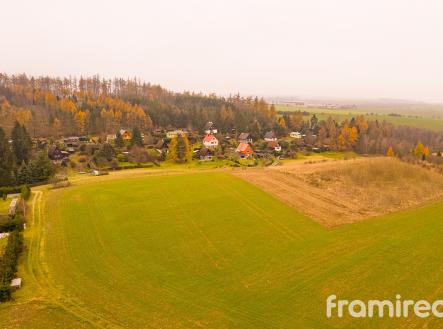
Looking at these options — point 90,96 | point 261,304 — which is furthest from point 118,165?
point 90,96

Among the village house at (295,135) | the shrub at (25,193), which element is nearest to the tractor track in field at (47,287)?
the shrub at (25,193)

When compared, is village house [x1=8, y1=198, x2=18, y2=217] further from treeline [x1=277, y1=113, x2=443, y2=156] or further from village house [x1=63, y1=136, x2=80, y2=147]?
treeline [x1=277, y1=113, x2=443, y2=156]

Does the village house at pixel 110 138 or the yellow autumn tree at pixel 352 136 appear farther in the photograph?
the yellow autumn tree at pixel 352 136

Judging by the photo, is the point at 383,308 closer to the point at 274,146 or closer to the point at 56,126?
the point at 274,146

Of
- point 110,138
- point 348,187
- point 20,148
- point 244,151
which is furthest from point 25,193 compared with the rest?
point 244,151

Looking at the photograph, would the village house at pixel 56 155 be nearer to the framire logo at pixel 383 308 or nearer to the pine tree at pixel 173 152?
the pine tree at pixel 173 152

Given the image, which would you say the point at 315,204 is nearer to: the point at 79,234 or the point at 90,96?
the point at 79,234
